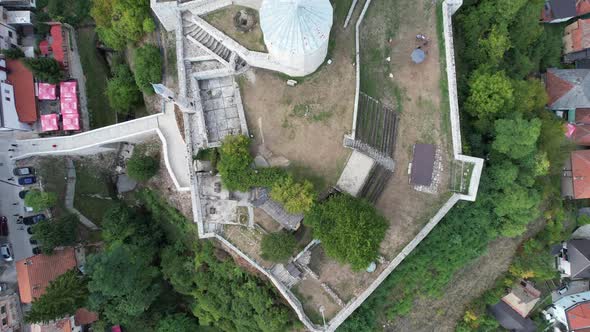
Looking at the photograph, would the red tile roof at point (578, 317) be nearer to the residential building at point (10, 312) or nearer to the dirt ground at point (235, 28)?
the dirt ground at point (235, 28)

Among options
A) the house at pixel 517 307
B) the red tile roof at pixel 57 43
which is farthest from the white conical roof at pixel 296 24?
the house at pixel 517 307

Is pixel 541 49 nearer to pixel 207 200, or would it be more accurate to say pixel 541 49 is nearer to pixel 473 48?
pixel 473 48

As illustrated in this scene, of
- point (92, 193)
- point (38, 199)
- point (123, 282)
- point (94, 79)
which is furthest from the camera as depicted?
point (94, 79)

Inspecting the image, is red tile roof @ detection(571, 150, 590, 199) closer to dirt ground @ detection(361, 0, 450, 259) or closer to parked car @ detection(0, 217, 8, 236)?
dirt ground @ detection(361, 0, 450, 259)

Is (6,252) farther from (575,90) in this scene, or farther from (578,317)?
(575,90)

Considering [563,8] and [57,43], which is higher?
[563,8]

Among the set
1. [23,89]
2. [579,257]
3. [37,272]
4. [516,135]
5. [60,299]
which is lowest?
[579,257]

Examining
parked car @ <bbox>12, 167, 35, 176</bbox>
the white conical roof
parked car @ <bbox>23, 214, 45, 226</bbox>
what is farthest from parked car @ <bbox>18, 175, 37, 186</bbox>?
the white conical roof

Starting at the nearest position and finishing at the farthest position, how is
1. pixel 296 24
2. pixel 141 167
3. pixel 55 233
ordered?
pixel 296 24 < pixel 55 233 < pixel 141 167

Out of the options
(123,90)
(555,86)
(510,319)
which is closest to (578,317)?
(510,319)
